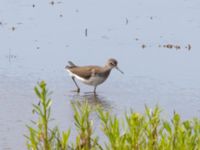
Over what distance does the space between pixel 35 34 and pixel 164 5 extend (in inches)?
211

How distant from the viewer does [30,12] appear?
19625 mm

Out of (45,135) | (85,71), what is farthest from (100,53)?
(45,135)

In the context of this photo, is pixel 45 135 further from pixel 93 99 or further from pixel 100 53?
pixel 100 53

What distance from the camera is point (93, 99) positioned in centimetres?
1295

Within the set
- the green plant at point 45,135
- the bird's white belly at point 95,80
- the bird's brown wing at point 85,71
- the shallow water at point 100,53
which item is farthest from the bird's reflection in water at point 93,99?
the green plant at point 45,135

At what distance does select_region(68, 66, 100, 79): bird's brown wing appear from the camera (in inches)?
544

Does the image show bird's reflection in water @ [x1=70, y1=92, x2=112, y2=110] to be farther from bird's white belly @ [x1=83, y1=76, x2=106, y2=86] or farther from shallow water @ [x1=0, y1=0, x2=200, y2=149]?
bird's white belly @ [x1=83, y1=76, x2=106, y2=86]

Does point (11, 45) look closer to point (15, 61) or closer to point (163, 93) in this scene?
point (15, 61)

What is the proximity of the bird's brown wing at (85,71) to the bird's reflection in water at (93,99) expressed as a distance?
500mm

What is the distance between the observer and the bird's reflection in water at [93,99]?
1240 cm

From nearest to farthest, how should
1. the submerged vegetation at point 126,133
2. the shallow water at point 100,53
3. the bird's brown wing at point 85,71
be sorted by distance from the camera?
the submerged vegetation at point 126,133
the shallow water at point 100,53
the bird's brown wing at point 85,71

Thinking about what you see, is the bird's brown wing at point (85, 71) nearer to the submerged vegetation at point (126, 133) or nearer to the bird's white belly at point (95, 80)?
the bird's white belly at point (95, 80)

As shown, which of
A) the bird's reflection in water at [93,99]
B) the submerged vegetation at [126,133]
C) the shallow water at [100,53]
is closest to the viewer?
the submerged vegetation at [126,133]

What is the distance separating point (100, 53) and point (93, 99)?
2960 millimetres
